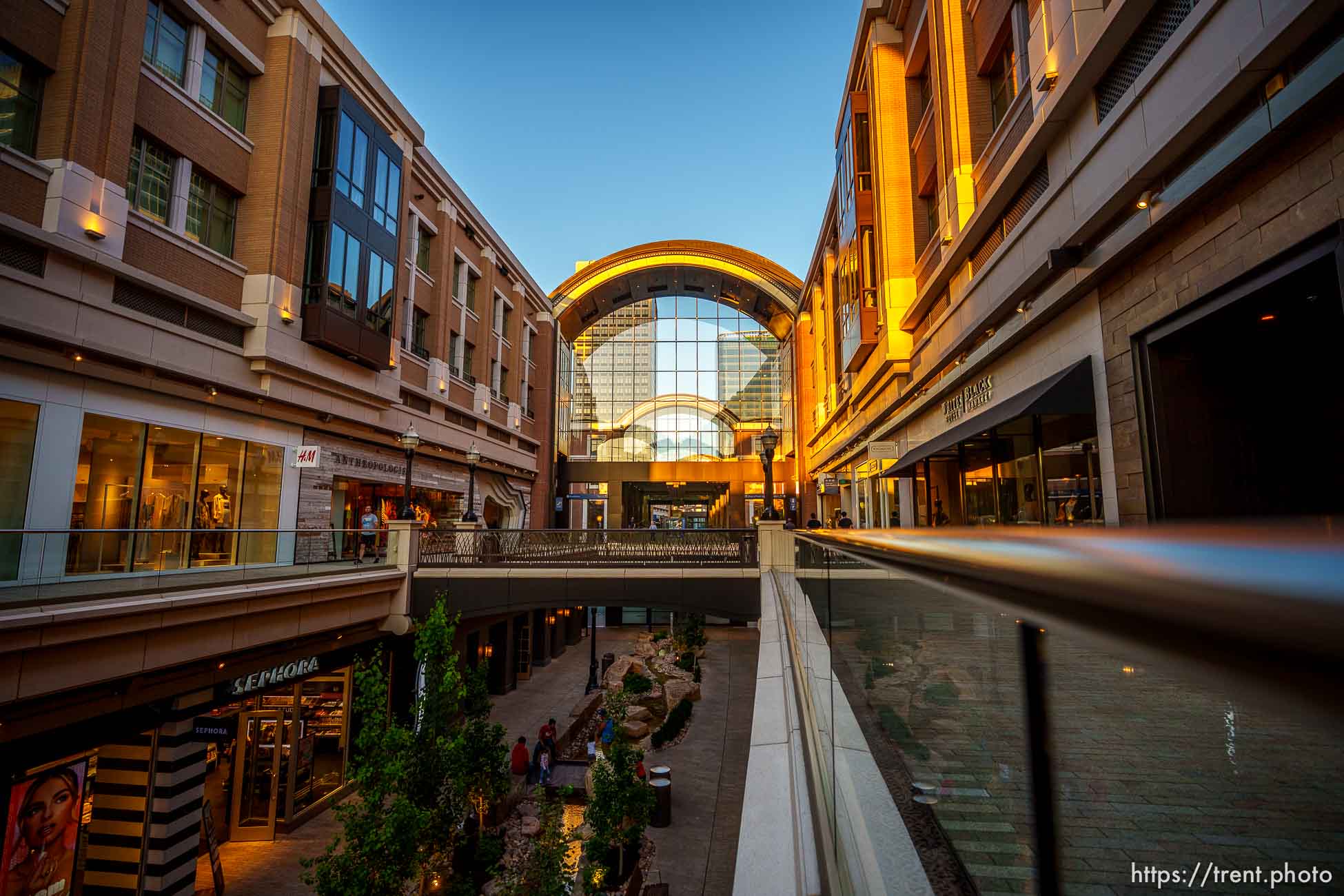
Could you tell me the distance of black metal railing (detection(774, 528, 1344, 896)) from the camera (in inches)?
16.1

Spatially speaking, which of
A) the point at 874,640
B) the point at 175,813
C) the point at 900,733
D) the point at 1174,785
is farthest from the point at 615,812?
the point at 1174,785

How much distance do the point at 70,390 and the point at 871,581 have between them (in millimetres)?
15642

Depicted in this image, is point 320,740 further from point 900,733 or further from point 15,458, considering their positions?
point 900,733

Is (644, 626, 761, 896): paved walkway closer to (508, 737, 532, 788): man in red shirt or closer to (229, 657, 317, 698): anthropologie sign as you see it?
(508, 737, 532, 788): man in red shirt

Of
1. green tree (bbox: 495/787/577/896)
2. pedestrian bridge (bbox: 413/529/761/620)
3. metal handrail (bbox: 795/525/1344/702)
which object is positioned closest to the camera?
metal handrail (bbox: 795/525/1344/702)

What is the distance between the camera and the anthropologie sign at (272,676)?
13336 millimetres

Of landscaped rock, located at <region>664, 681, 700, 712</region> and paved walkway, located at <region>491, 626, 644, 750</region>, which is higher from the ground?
landscaped rock, located at <region>664, 681, 700, 712</region>

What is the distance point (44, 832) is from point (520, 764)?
9727mm

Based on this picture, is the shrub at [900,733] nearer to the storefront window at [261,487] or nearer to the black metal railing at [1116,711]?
the black metal railing at [1116,711]

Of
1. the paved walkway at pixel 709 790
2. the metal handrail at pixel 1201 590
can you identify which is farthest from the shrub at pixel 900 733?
the paved walkway at pixel 709 790

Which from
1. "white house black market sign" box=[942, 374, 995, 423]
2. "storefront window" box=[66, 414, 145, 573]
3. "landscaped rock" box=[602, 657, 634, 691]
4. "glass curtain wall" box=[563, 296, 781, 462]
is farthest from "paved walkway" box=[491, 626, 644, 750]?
"glass curtain wall" box=[563, 296, 781, 462]

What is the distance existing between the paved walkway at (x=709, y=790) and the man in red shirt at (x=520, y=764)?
356 cm

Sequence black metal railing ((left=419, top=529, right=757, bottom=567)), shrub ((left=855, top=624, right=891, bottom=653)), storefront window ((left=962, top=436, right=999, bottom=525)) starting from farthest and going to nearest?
black metal railing ((left=419, top=529, right=757, bottom=567)) → storefront window ((left=962, top=436, right=999, bottom=525)) → shrub ((left=855, top=624, right=891, bottom=653))

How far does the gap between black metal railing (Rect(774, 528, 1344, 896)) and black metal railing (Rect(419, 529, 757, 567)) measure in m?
18.7
